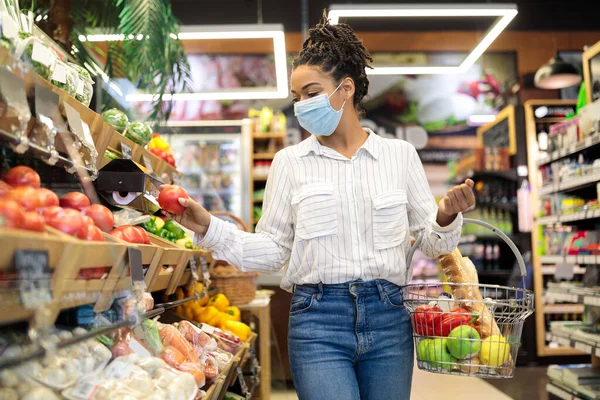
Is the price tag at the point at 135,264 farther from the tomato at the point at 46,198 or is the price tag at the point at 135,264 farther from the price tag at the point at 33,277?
the price tag at the point at 33,277

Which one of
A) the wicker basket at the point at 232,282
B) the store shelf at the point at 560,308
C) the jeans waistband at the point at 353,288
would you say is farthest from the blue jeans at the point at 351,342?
the store shelf at the point at 560,308

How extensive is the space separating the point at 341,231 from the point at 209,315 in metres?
1.45

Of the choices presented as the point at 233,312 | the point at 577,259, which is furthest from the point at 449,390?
the point at 233,312

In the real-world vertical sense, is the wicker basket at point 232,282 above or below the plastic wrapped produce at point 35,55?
below

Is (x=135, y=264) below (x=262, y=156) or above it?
below

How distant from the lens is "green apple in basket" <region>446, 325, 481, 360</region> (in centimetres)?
170

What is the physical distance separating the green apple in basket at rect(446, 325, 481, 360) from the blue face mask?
2.44 ft

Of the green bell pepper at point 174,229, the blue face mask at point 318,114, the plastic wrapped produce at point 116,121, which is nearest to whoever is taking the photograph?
the blue face mask at point 318,114

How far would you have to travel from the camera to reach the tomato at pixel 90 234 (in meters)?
1.19

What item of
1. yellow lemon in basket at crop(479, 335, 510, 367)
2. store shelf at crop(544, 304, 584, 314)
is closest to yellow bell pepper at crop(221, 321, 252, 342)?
yellow lemon in basket at crop(479, 335, 510, 367)

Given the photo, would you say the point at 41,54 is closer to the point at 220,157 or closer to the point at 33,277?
the point at 33,277

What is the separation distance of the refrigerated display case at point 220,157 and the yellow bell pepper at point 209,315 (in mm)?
5119

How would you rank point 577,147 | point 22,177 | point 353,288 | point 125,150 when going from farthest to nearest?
point 577,147 → point 125,150 → point 353,288 → point 22,177

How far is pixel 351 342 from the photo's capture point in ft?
5.98
